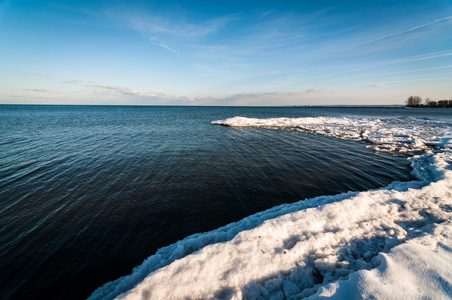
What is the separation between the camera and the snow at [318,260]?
3.17 metres

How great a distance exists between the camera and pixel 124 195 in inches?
344

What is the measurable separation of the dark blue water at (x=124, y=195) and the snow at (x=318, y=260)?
5.54ft

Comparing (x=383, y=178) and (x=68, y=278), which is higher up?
A: (x=383, y=178)

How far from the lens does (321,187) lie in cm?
938

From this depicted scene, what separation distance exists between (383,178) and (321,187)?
4.47 metres

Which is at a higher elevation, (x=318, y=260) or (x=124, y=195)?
(x=318, y=260)

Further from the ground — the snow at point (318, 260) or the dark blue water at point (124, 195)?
the snow at point (318, 260)

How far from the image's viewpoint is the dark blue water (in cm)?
528

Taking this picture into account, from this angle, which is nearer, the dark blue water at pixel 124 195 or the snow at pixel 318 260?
the snow at pixel 318 260

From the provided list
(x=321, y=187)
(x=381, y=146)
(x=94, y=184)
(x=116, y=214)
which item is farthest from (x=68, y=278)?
(x=381, y=146)

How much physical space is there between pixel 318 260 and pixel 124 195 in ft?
28.6

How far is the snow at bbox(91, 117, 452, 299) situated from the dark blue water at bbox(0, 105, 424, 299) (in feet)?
5.54

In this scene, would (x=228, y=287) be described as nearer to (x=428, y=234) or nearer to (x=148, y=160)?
(x=428, y=234)

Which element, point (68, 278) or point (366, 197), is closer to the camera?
point (68, 278)
